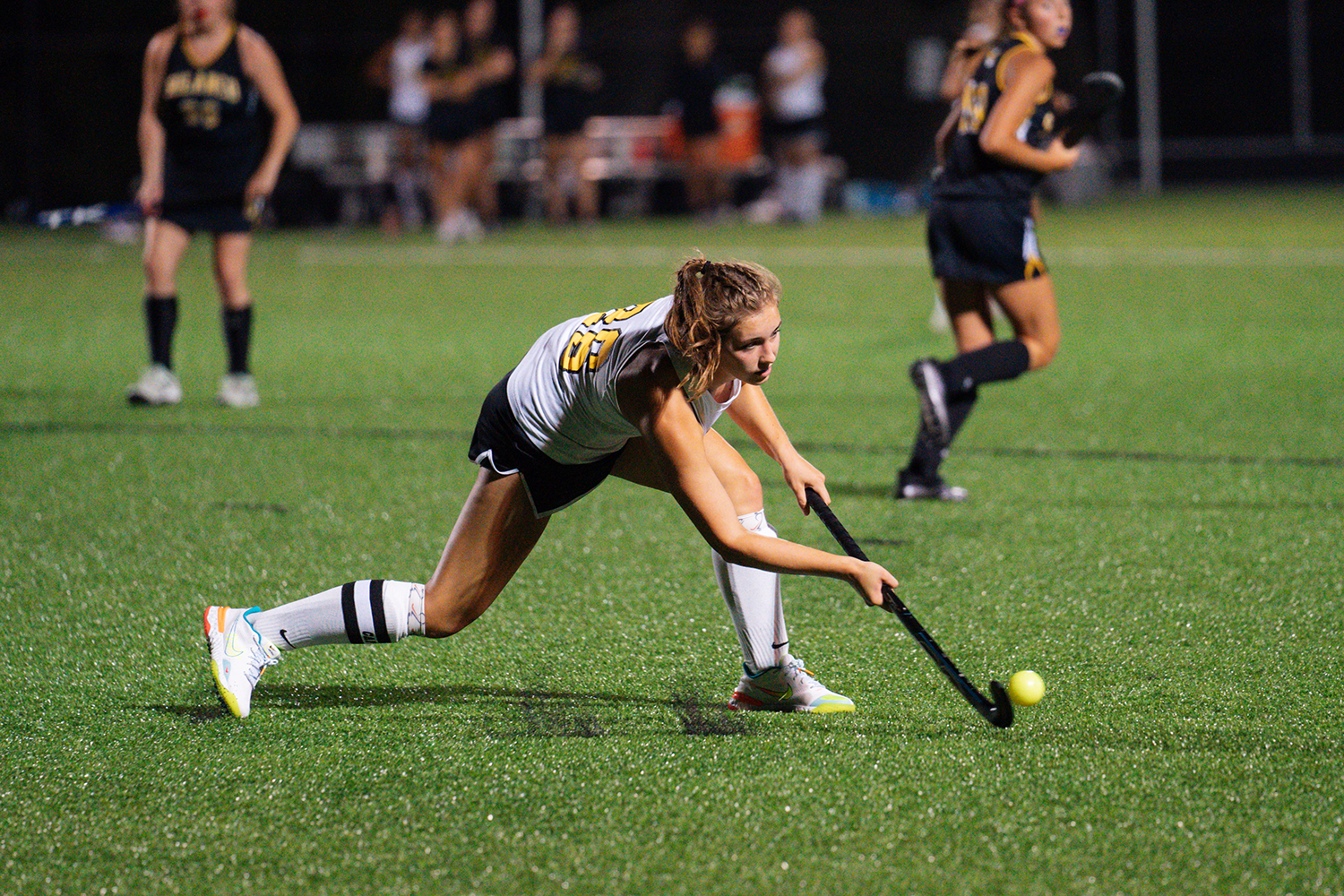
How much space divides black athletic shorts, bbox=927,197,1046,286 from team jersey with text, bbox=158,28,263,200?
3.80 meters

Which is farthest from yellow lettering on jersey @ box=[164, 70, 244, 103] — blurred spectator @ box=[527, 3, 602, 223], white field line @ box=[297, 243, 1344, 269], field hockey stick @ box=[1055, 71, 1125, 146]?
blurred spectator @ box=[527, 3, 602, 223]

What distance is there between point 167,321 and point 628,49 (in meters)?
14.6

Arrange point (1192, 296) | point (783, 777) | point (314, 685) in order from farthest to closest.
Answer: point (1192, 296)
point (314, 685)
point (783, 777)

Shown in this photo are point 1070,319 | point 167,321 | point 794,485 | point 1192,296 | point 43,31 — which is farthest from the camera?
point 43,31

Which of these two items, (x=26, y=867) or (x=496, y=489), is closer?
(x=26, y=867)

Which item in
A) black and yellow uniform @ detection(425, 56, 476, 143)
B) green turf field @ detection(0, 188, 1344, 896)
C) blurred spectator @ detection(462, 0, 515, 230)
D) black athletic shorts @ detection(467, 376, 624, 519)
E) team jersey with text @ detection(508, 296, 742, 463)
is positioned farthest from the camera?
blurred spectator @ detection(462, 0, 515, 230)

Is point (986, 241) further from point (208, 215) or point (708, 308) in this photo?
point (208, 215)

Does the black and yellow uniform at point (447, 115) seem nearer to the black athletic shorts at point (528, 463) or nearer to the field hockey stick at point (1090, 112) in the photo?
the field hockey stick at point (1090, 112)

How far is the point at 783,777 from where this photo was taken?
3129mm

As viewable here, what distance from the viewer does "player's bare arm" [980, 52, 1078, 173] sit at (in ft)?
17.4

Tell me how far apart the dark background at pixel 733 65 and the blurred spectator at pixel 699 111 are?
3.12 metres

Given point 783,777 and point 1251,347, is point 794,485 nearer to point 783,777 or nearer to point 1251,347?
point 783,777

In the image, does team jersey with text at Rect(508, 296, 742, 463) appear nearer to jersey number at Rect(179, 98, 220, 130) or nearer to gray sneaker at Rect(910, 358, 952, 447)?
gray sneaker at Rect(910, 358, 952, 447)

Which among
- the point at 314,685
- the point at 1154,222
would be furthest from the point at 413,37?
the point at 314,685
